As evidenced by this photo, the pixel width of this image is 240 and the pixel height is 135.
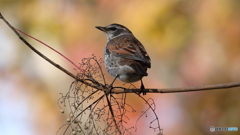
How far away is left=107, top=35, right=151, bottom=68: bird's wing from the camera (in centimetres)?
263

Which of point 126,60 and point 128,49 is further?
point 128,49

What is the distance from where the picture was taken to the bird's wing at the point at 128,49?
8.64 ft

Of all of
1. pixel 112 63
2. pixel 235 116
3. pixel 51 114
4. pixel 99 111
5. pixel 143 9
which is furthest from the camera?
pixel 143 9

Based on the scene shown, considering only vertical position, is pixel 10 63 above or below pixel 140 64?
above

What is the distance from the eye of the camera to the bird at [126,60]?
2.56 m

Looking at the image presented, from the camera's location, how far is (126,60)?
8.80 ft

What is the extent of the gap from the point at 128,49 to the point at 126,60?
0.63ft

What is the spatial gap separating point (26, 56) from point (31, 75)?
1.01 ft

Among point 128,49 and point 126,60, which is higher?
point 128,49

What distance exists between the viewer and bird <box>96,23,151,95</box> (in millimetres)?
2556

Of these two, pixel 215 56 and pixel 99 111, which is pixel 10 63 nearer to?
pixel 215 56

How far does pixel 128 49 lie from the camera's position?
9.34 ft

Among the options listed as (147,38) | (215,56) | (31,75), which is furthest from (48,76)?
(215,56)

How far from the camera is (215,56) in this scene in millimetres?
4586
